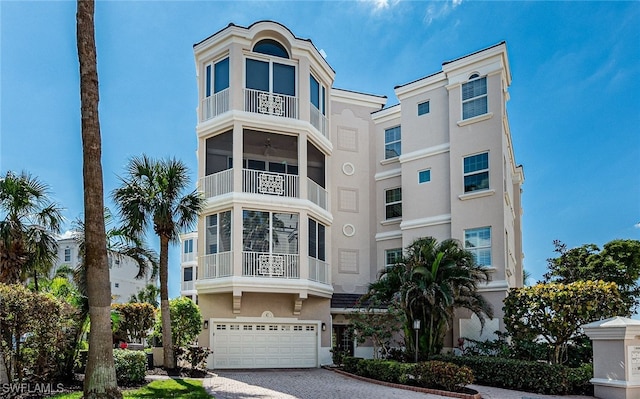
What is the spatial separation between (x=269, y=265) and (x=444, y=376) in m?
7.74

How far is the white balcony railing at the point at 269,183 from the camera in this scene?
67.5 ft

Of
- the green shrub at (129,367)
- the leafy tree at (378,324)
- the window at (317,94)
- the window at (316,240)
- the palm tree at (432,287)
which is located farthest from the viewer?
the window at (317,94)

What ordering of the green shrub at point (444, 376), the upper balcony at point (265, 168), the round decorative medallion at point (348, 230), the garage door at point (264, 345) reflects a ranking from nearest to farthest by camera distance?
1. the green shrub at point (444, 376)
2. the garage door at point (264, 345)
3. the upper balcony at point (265, 168)
4. the round decorative medallion at point (348, 230)

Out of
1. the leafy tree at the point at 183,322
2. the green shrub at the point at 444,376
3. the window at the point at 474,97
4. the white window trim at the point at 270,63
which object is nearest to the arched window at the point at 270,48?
the white window trim at the point at 270,63

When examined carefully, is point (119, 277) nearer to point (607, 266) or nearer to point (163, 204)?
point (163, 204)

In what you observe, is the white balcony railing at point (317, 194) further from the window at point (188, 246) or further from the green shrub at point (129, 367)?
the window at point (188, 246)

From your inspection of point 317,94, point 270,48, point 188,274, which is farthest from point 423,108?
point 188,274

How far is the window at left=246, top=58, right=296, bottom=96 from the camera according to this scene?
838 inches

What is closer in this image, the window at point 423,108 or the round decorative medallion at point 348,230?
the window at point 423,108

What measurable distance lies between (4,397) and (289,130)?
1322 cm

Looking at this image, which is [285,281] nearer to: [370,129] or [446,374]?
[446,374]

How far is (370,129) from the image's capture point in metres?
26.1

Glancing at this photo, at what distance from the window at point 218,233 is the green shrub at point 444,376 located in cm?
844

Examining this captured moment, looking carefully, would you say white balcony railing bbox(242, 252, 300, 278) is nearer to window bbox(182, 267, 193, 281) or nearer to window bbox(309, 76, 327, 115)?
window bbox(309, 76, 327, 115)
